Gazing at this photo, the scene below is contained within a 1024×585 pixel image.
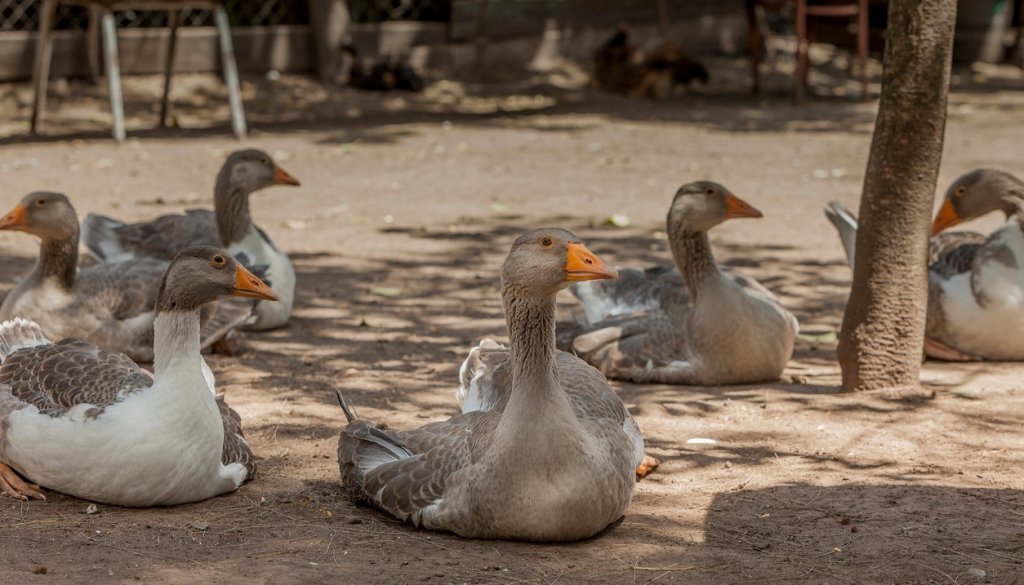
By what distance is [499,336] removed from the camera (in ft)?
25.1

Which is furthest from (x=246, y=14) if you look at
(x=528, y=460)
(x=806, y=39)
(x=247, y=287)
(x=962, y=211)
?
(x=528, y=460)

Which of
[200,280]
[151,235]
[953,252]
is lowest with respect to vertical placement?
[151,235]

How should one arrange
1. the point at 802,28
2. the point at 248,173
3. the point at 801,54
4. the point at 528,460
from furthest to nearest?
the point at 801,54
the point at 802,28
the point at 248,173
the point at 528,460

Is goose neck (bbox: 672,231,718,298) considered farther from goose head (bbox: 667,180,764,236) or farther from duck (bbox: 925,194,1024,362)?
duck (bbox: 925,194,1024,362)

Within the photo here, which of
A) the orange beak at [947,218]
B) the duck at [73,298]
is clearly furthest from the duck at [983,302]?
the duck at [73,298]

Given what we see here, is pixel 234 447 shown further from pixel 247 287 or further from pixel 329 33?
pixel 329 33

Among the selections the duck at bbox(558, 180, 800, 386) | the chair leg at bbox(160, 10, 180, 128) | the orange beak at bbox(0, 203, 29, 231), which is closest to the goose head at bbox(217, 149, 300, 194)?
the orange beak at bbox(0, 203, 29, 231)

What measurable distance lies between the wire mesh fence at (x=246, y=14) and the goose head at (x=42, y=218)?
9629 mm

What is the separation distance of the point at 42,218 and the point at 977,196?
16.5 feet

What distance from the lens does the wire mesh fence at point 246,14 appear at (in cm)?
1599

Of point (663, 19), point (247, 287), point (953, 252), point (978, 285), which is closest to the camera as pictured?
point (247, 287)

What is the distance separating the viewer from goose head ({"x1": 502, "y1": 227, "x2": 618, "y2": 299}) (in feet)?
15.0

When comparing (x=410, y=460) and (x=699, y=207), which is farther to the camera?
(x=699, y=207)

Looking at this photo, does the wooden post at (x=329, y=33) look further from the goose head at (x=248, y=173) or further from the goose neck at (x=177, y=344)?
the goose neck at (x=177, y=344)
